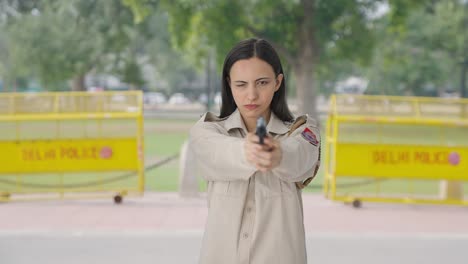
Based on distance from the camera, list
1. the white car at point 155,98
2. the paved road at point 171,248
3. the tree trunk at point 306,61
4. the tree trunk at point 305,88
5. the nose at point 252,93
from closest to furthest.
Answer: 1. the nose at point 252,93
2. the paved road at point 171,248
3. the tree trunk at point 306,61
4. the tree trunk at point 305,88
5. the white car at point 155,98

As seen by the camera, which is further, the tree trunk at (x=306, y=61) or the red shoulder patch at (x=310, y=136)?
the tree trunk at (x=306, y=61)

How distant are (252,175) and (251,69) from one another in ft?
1.04

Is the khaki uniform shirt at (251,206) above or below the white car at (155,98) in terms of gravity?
below

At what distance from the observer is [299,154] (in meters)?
1.79

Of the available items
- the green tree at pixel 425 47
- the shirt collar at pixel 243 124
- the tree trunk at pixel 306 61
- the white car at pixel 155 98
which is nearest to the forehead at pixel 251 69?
the shirt collar at pixel 243 124

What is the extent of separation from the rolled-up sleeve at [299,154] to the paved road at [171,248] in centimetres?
362

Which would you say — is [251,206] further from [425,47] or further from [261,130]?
[425,47]

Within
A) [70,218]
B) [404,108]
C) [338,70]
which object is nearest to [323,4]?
[404,108]

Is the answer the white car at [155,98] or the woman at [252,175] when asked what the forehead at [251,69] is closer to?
the woman at [252,175]

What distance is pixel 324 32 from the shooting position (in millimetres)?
20688

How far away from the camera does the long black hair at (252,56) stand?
6.28ft

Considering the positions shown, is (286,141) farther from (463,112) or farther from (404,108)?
(463,112)

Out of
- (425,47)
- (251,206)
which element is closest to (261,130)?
(251,206)

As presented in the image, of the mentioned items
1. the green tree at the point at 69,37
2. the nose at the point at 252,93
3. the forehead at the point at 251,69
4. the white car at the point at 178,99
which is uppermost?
the green tree at the point at 69,37
